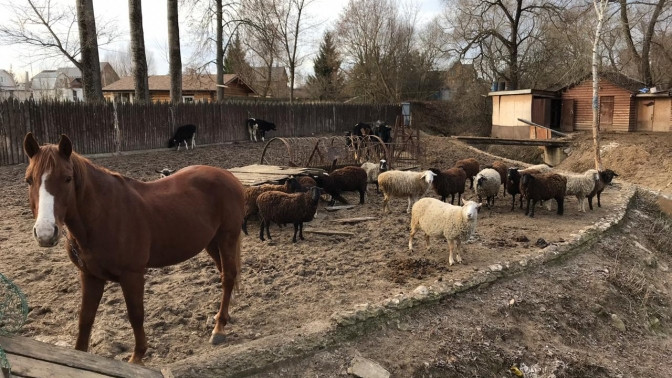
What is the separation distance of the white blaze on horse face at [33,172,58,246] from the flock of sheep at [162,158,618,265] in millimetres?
5002

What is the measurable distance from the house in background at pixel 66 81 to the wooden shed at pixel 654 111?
41.3 meters

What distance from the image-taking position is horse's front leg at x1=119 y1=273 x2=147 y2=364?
357 cm

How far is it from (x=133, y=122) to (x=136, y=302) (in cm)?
1601

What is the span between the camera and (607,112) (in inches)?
1038

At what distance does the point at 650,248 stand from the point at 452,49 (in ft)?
91.9

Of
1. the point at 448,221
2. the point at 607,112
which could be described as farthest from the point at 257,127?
the point at 607,112

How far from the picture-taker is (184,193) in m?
4.24

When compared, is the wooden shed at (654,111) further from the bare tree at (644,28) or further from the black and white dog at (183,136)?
the black and white dog at (183,136)

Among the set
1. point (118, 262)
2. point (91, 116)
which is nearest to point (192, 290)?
point (118, 262)

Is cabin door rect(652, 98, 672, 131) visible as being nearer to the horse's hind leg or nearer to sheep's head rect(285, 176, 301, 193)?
sheep's head rect(285, 176, 301, 193)

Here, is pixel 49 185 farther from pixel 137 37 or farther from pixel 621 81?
pixel 621 81

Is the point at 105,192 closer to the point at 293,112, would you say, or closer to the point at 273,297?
the point at 273,297

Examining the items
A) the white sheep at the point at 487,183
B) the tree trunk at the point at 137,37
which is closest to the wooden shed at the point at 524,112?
the white sheep at the point at 487,183

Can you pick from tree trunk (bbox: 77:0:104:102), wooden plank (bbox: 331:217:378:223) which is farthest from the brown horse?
tree trunk (bbox: 77:0:104:102)
